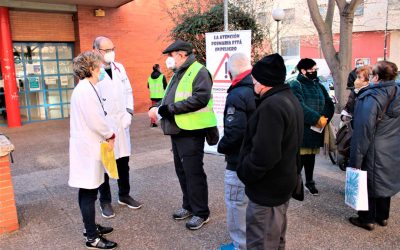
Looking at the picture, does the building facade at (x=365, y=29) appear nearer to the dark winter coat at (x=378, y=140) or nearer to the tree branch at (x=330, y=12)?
the tree branch at (x=330, y=12)

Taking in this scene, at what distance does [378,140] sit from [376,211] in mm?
828

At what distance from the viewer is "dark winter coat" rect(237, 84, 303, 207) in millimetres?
2287

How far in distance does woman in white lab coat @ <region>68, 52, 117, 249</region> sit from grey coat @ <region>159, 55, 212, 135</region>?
68 centimetres

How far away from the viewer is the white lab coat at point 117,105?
4.16 m

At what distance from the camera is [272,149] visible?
7.51 ft

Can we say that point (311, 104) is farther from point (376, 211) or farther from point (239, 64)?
point (239, 64)

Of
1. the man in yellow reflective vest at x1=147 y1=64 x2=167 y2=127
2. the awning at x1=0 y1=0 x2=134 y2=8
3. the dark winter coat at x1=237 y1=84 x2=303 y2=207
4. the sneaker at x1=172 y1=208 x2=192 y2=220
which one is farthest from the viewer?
the awning at x1=0 y1=0 x2=134 y2=8

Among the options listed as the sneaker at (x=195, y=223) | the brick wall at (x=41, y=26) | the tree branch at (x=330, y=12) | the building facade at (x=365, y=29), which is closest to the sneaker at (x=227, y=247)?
the sneaker at (x=195, y=223)

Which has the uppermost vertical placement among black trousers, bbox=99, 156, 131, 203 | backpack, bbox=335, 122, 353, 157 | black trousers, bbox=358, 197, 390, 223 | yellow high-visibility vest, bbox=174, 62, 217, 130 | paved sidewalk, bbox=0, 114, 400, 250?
yellow high-visibility vest, bbox=174, 62, 217, 130

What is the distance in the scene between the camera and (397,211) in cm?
425

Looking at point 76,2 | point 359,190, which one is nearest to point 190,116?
point 359,190

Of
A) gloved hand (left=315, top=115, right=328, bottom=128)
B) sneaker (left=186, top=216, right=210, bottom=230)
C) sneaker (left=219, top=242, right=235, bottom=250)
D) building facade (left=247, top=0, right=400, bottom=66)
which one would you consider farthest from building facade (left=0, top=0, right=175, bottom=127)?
building facade (left=247, top=0, right=400, bottom=66)

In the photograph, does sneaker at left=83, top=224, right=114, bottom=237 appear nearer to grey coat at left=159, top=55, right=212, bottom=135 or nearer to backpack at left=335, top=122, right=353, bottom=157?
grey coat at left=159, top=55, right=212, bottom=135

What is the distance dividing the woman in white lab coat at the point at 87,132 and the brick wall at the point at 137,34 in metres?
9.25
